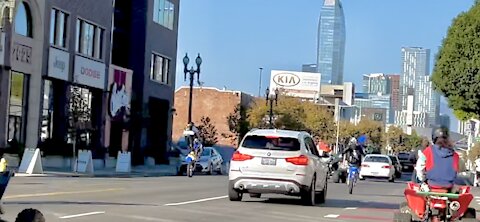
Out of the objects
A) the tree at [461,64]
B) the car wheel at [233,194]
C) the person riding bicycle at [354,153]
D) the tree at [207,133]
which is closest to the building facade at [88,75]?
the tree at [207,133]

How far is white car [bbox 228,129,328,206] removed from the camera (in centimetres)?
2103

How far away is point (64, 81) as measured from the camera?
1889 inches

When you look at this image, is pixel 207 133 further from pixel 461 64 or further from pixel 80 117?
pixel 461 64

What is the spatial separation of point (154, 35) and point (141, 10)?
2.56 metres

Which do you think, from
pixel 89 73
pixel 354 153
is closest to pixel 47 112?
pixel 89 73

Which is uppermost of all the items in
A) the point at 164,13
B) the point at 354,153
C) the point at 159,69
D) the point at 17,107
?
the point at 164,13

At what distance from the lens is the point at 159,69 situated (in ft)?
208

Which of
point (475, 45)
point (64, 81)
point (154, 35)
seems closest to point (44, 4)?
point (64, 81)

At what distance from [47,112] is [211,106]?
54865 mm

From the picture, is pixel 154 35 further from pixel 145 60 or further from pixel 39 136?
pixel 39 136

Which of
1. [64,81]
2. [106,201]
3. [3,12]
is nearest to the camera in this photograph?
[106,201]

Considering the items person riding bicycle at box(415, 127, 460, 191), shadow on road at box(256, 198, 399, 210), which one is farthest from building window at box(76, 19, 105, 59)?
person riding bicycle at box(415, 127, 460, 191)

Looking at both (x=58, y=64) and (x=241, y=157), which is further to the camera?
(x=58, y=64)

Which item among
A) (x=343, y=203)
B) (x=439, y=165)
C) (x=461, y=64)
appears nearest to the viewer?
(x=439, y=165)
